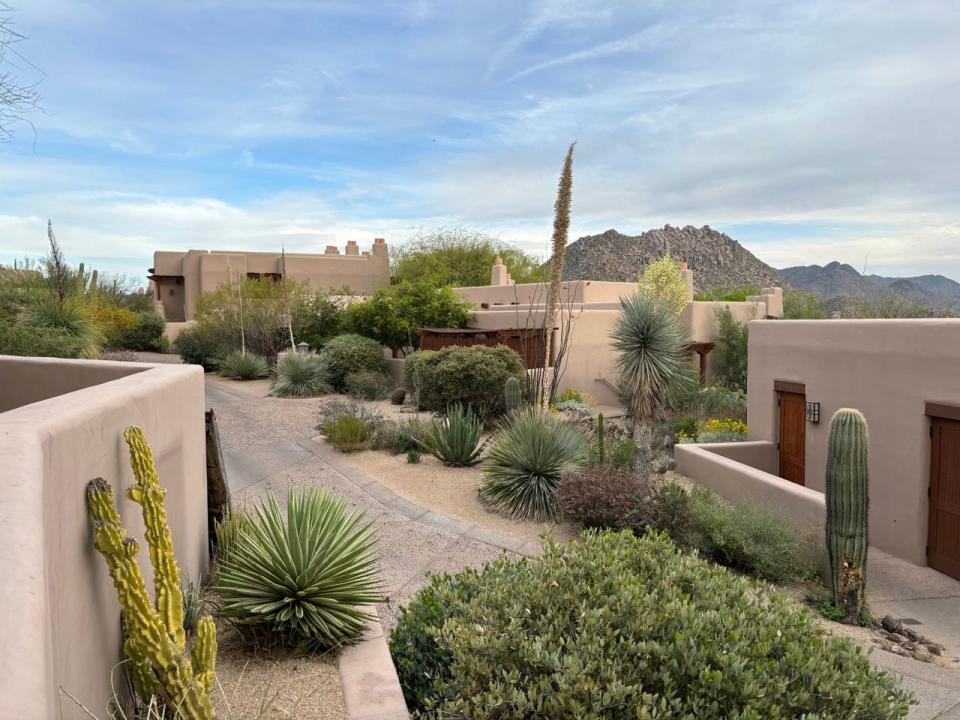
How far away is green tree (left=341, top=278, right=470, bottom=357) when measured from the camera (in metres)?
25.9

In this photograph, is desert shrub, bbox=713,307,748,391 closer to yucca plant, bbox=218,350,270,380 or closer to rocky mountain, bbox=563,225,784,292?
yucca plant, bbox=218,350,270,380

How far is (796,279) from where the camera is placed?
81.4 m

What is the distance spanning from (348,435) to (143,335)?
25905mm

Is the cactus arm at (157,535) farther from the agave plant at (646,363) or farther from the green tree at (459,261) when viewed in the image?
the green tree at (459,261)

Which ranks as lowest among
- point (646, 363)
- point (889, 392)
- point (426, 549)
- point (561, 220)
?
point (426, 549)

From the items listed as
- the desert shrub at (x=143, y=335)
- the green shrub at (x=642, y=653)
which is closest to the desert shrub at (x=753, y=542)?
the green shrub at (x=642, y=653)

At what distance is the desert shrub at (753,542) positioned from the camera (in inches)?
350

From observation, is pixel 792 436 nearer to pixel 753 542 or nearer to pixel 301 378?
pixel 753 542

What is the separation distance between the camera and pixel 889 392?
10930 mm

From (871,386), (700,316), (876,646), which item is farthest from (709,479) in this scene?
(700,316)

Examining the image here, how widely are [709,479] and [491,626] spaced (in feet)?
31.1

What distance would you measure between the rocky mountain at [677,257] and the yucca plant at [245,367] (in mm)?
39736

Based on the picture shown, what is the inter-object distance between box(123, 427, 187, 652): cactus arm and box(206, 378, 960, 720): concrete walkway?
1757mm

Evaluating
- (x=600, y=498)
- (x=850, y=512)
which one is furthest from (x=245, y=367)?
(x=850, y=512)
